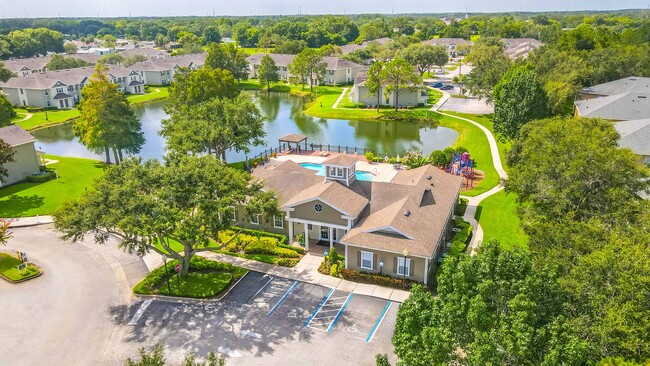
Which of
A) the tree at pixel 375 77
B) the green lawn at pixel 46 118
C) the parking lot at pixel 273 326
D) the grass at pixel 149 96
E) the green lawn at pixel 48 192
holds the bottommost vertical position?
the parking lot at pixel 273 326

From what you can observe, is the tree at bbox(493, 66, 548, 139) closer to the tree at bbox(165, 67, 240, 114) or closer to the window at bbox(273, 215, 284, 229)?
the window at bbox(273, 215, 284, 229)

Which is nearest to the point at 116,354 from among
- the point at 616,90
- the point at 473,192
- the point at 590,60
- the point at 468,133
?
the point at 473,192

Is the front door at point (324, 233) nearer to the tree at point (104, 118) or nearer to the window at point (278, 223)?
the window at point (278, 223)

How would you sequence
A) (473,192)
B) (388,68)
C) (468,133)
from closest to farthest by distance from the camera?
1. (473,192)
2. (468,133)
3. (388,68)

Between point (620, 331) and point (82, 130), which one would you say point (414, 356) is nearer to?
point (620, 331)

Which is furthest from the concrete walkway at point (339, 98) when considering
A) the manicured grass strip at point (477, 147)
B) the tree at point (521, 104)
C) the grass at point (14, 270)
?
the grass at point (14, 270)

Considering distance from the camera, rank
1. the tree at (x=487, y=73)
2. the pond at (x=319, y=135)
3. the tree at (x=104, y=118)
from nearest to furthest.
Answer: the tree at (x=104, y=118) → the pond at (x=319, y=135) → the tree at (x=487, y=73)
